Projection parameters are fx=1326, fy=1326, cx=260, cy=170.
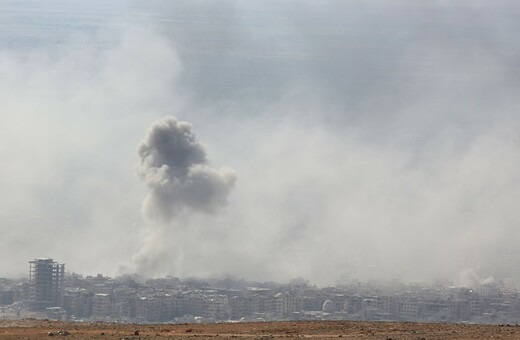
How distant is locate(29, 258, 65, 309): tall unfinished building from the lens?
3219 inches

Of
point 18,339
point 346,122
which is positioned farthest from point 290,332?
point 346,122

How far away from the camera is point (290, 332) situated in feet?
112

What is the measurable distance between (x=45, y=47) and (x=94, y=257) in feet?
290

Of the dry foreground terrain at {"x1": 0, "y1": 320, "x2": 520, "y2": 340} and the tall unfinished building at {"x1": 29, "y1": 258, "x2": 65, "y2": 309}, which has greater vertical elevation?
the tall unfinished building at {"x1": 29, "y1": 258, "x2": 65, "y2": 309}

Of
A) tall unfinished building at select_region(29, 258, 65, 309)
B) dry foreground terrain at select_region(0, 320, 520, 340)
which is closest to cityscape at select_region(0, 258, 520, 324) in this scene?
tall unfinished building at select_region(29, 258, 65, 309)

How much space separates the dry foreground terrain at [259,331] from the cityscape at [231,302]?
1583 inches

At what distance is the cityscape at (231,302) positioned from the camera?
78.6 m

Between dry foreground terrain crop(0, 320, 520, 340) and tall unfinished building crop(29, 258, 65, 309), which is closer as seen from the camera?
dry foreground terrain crop(0, 320, 520, 340)

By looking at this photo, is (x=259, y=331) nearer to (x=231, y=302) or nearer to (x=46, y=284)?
(x=231, y=302)

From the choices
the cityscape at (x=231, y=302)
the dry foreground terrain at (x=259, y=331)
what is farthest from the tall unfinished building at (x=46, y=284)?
the dry foreground terrain at (x=259, y=331)

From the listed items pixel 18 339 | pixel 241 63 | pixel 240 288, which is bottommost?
pixel 18 339

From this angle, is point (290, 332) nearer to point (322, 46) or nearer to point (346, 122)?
point (346, 122)

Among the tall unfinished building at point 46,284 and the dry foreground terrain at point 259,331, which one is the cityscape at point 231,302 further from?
the dry foreground terrain at point 259,331

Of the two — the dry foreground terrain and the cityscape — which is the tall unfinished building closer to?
the cityscape
